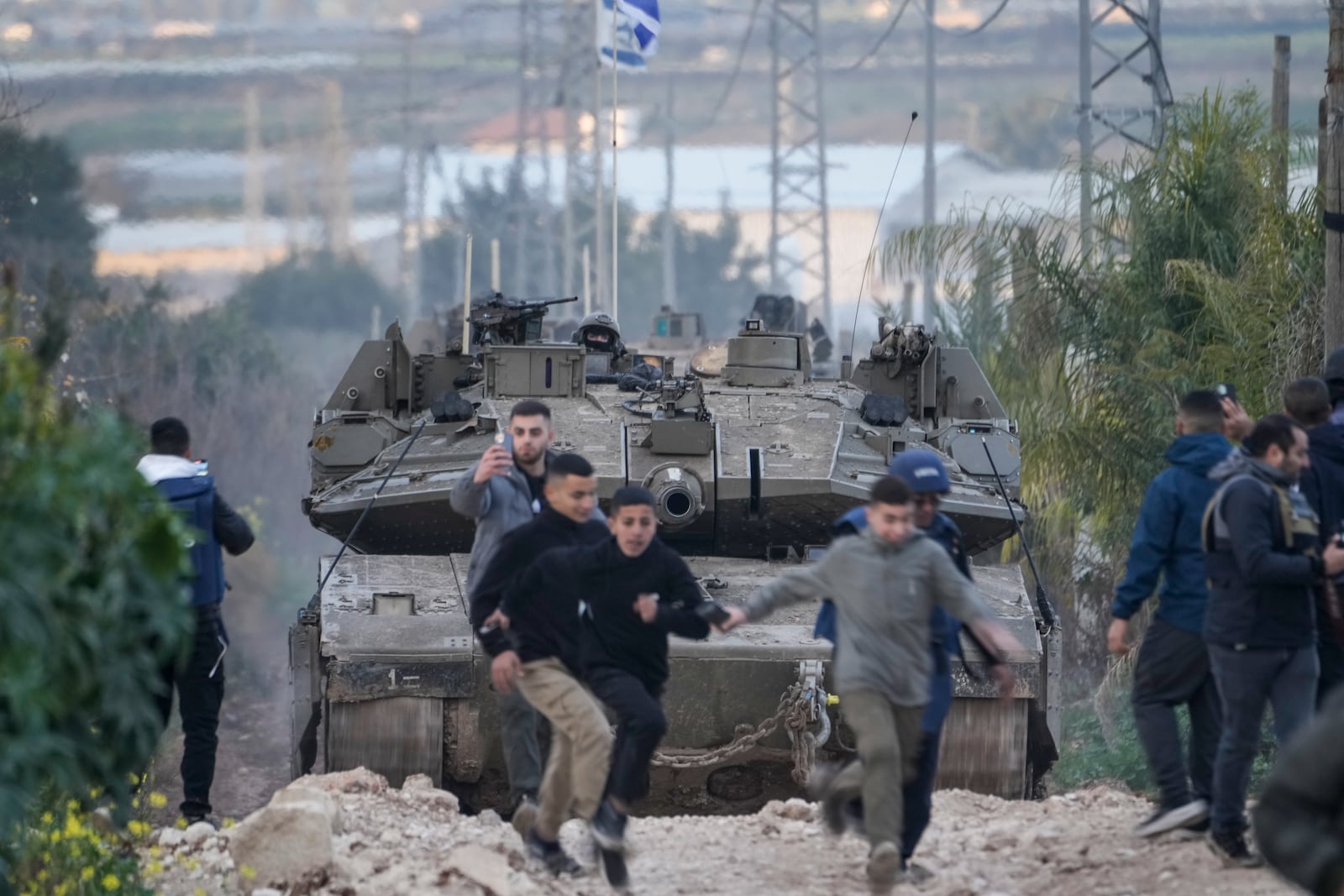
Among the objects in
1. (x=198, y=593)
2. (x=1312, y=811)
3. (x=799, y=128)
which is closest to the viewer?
(x=1312, y=811)

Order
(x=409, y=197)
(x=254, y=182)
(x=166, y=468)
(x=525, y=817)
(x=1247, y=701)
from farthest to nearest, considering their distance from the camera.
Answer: (x=409, y=197) → (x=254, y=182) → (x=166, y=468) → (x=525, y=817) → (x=1247, y=701)

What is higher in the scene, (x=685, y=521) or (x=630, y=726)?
(x=685, y=521)

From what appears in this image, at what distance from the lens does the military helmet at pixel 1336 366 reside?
29.4ft

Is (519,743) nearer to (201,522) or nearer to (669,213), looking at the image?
→ (201,522)

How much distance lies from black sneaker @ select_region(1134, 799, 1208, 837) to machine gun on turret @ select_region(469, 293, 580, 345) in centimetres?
674

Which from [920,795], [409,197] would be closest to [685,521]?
[920,795]

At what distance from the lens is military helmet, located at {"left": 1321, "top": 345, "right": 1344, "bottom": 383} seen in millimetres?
8969

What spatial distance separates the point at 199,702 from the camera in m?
10.0

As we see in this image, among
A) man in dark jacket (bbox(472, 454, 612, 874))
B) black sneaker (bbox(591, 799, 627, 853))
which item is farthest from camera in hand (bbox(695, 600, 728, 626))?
black sneaker (bbox(591, 799, 627, 853))

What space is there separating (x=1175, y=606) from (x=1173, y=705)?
0.39 m

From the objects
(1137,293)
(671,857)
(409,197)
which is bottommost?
(671,857)

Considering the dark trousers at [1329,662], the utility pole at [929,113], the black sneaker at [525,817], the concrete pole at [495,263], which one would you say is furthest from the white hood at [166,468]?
the utility pole at [929,113]

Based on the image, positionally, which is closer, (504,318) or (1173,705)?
(1173,705)

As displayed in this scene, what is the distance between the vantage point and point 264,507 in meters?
34.8
